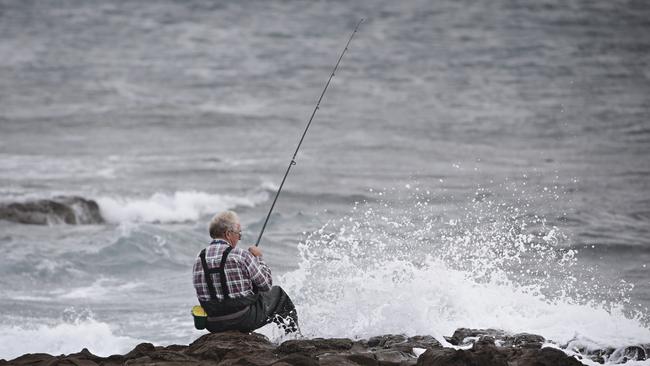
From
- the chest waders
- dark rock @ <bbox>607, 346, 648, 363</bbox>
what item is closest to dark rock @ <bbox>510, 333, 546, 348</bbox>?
dark rock @ <bbox>607, 346, 648, 363</bbox>

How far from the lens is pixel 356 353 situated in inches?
269

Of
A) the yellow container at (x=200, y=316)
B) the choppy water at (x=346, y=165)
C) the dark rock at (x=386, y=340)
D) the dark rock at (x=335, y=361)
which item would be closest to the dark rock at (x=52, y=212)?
the choppy water at (x=346, y=165)

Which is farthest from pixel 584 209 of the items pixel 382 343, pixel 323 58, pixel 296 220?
pixel 323 58

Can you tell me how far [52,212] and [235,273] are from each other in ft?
27.8

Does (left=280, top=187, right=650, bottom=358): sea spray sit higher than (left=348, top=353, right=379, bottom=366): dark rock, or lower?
lower

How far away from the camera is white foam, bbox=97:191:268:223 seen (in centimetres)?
1560

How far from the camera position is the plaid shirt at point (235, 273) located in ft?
23.6

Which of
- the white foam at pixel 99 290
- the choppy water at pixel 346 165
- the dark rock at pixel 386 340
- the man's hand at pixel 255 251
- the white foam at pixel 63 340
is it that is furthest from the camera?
the white foam at pixel 99 290

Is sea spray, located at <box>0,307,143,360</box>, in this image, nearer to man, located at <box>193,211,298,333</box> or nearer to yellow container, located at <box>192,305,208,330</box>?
yellow container, located at <box>192,305,208,330</box>

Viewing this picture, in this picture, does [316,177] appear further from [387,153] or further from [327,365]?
[327,365]

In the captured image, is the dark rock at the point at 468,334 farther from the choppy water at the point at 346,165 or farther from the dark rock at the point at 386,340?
the dark rock at the point at 386,340

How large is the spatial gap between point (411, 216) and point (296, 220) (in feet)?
5.90

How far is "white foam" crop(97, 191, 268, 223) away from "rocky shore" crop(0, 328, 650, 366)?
8382 millimetres

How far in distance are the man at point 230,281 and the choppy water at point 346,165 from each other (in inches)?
36.1
